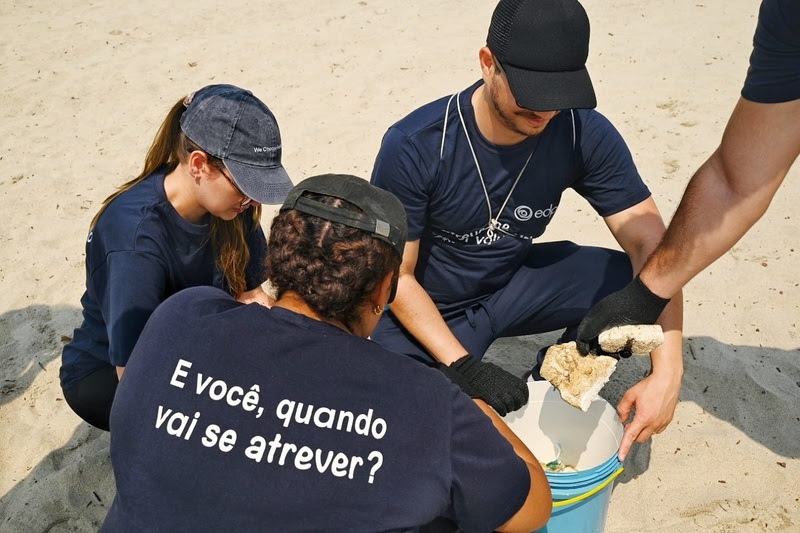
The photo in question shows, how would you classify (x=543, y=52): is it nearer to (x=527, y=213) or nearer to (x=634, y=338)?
(x=527, y=213)

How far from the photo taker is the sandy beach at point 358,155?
9.11ft

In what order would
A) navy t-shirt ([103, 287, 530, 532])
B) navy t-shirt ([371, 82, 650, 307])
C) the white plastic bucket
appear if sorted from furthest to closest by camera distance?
navy t-shirt ([371, 82, 650, 307]), the white plastic bucket, navy t-shirt ([103, 287, 530, 532])

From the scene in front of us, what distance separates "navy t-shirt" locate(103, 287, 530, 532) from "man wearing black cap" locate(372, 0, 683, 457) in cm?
76

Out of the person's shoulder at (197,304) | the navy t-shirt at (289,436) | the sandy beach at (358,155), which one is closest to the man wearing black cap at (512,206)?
the sandy beach at (358,155)

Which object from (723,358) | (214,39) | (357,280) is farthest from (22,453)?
(214,39)

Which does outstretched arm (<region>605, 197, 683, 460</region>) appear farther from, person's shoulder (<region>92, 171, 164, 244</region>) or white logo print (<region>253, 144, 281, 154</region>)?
person's shoulder (<region>92, 171, 164, 244</region>)

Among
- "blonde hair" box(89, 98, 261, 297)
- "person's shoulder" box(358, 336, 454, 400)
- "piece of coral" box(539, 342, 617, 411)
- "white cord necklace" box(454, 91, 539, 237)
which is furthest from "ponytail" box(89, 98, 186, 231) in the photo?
"piece of coral" box(539, 342, 617, 411)

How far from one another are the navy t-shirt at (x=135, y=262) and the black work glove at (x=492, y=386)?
87 cm

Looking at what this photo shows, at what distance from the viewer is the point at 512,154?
101 inches

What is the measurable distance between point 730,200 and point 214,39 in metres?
5.03

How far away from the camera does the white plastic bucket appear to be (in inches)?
81.1

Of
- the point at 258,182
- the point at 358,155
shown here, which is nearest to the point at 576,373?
the point at 258,182

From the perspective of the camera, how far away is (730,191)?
7.00 feet

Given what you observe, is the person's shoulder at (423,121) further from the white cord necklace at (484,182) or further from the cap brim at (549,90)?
the cap brim at (549,90)
